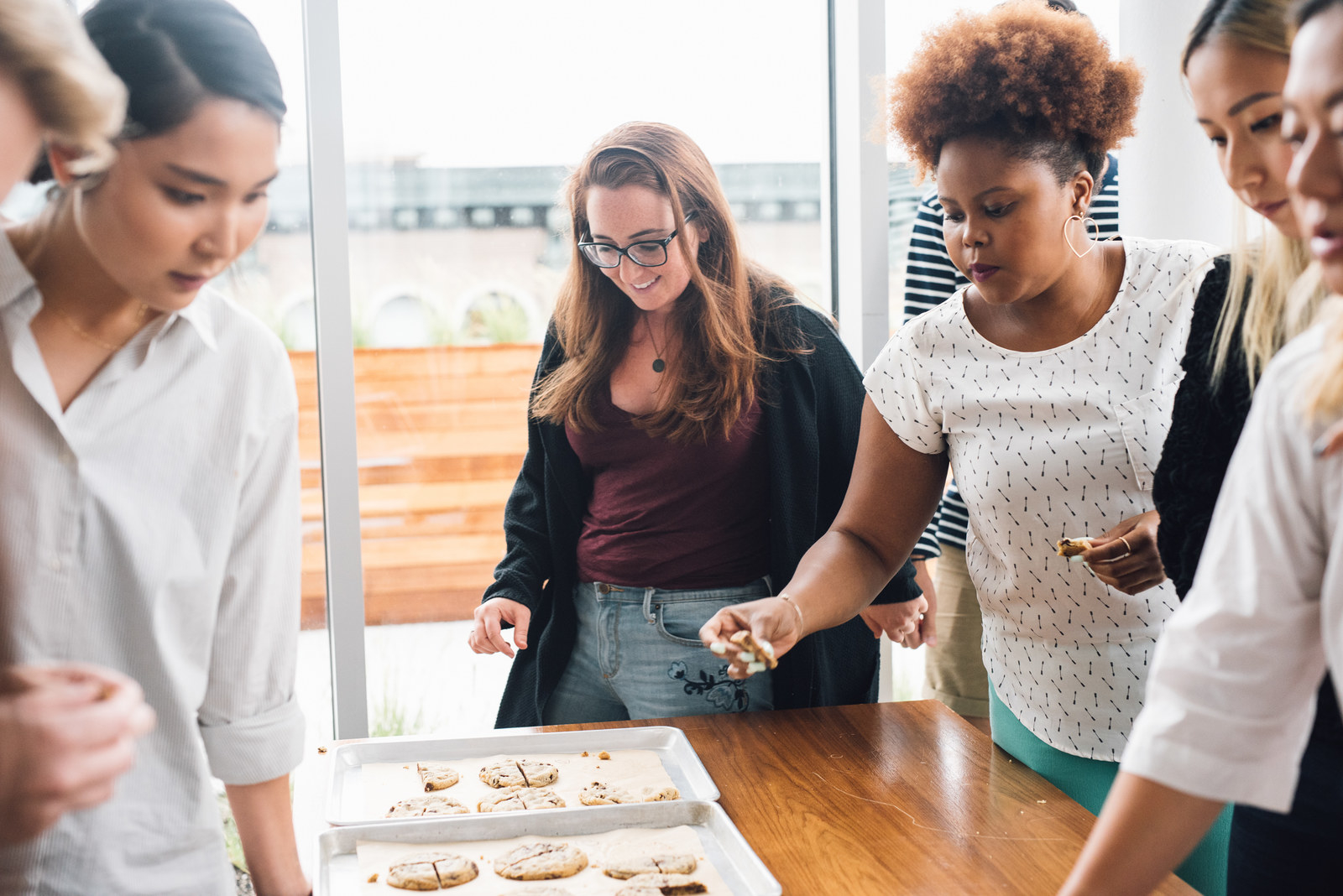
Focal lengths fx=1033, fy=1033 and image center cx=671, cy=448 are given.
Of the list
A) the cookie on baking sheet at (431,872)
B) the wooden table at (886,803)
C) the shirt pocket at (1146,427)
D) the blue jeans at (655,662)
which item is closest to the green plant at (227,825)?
the cookie on baking sheet at (431,872)

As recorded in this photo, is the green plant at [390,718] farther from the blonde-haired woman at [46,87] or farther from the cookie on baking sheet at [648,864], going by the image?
the blonde-haired woman at [46,87]

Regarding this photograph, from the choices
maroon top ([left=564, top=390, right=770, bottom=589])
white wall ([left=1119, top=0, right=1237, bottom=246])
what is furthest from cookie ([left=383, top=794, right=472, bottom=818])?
white wall ([left=1119, top=0, right=1237, bottom=246])

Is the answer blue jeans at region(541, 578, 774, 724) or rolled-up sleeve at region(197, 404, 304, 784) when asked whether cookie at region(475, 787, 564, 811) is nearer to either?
blue jeans at region(541, 578, 774, 724)

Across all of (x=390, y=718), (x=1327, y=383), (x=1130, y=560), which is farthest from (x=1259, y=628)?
(x=390, y=718)

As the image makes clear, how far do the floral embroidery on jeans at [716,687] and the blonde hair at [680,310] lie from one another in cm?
39

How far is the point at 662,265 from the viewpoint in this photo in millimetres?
1785

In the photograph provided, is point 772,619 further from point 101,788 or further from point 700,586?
point 101,788

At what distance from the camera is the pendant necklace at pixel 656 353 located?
6.13 ft

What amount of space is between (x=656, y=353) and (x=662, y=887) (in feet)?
3.29

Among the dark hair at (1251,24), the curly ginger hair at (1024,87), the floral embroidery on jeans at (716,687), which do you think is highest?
the curly ginger hair at (1024,87)

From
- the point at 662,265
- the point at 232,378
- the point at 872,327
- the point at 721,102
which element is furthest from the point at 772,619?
the point at 721,102

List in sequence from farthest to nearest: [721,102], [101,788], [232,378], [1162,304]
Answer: [721,102] < [1162,304] < [232,378] < [101,788]

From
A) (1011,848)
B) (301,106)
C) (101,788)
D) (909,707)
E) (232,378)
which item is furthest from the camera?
(301,106)

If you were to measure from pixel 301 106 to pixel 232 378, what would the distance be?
169 cm
